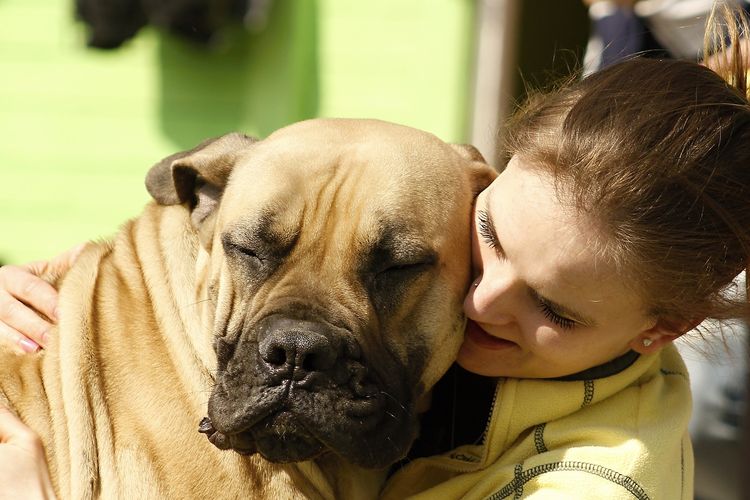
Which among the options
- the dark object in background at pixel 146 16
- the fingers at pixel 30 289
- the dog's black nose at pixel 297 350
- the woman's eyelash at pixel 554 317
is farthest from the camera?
the dark object in background at pixel 146 16

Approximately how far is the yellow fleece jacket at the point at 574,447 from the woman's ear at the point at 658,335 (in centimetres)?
5

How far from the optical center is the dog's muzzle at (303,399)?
1965mm

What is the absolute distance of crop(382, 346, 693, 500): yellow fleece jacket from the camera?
1.97m

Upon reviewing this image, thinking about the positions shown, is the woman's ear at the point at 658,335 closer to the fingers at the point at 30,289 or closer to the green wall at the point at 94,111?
the fingers at the point at 30,289

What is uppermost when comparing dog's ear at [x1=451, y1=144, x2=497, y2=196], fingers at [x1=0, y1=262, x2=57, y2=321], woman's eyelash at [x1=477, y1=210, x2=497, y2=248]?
dog's ear at [x1=451, y1=144, x2=497, y2=196]

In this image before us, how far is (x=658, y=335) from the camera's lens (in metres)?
2.17

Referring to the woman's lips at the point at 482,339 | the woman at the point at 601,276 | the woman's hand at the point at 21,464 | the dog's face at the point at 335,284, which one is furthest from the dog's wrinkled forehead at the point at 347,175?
the woman's hand at the point at 21,464

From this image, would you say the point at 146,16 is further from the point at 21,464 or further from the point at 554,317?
the point at 554,317

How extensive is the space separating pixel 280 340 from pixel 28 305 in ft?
3.11

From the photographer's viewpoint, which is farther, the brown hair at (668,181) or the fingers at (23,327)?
the fingers at (23,327)

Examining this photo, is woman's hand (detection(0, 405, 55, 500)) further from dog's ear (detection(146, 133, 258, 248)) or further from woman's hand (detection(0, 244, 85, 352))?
dog's ear (detection(146, 133, 258, 248))

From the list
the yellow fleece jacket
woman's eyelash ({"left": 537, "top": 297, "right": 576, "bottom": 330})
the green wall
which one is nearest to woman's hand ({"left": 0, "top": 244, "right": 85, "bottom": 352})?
the yellow fleece jacket

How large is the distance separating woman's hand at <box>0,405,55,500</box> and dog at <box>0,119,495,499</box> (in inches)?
1.6

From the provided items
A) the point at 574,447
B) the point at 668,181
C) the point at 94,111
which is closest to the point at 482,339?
the point at 574,447
